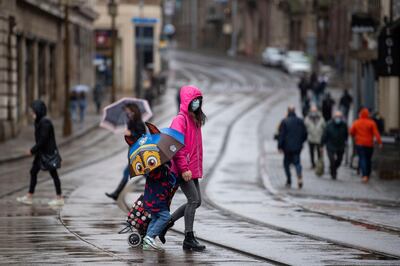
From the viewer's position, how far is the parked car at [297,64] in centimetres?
9550

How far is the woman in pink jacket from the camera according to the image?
1391 centimetres

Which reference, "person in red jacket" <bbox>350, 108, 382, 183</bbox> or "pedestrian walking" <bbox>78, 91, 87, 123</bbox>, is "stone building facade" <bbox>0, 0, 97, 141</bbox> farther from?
"person in red jacket" <bbox>350, 108, 382, 183</bbox>

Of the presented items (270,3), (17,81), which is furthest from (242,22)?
(17,81)

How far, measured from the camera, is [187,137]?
14008 millimetres

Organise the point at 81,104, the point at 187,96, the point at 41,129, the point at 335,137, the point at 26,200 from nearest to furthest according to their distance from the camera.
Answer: the point at 187,96 → the point at 41,129 → the point at 26,200 → the point at 335,137 → the point at 81,104

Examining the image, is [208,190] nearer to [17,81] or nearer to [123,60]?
[17,81]

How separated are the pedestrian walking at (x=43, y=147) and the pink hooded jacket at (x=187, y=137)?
6.68m

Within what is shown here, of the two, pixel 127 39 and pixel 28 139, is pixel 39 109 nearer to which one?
pixel 28 139

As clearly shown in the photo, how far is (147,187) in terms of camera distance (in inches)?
556

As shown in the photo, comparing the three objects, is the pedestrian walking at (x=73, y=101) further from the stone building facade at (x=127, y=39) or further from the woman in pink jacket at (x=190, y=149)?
the woman in pink jacket at (x=190, y=149)

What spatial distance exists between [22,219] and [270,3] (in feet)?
343

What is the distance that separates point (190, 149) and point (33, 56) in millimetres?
41639

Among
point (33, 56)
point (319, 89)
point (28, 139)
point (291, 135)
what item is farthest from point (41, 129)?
point (319, 89)

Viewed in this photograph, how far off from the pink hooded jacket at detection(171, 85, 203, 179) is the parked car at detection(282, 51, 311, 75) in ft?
263
